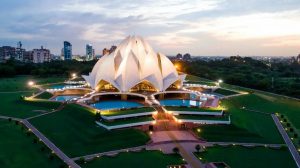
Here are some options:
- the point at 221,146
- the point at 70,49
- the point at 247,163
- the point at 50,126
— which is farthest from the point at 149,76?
the point at 70,49

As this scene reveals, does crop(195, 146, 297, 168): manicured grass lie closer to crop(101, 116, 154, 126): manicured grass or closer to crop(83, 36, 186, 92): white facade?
crop(101, 116, 154, 126): manicured grass

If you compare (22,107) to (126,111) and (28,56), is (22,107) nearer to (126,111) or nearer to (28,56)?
(126,111)

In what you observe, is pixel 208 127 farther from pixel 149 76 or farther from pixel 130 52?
pixel 130 52

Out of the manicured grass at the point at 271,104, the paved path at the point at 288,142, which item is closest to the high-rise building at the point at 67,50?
the manicured grass at the point at 271,104

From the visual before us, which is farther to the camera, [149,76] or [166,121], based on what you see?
[149,76]

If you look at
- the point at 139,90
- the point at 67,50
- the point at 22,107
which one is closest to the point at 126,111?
the point at 139,90
